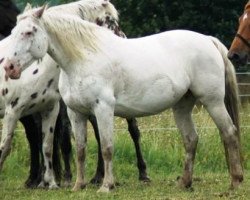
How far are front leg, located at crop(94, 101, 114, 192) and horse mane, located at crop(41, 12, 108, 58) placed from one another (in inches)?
23.4

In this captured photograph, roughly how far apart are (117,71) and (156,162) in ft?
12.0

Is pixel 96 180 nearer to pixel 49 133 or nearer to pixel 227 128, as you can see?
pixel 49 133

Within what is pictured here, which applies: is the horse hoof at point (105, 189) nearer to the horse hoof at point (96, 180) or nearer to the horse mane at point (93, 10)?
the horse hoof at point (96, 180)

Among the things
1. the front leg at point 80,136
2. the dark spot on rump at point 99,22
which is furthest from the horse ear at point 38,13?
the dark spot on rump at point 99,22

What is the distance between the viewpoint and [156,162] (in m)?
12.4

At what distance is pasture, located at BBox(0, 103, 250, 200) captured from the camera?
31.5 feet

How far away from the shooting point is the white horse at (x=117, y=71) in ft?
28.9

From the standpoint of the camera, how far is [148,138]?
13.0 metres

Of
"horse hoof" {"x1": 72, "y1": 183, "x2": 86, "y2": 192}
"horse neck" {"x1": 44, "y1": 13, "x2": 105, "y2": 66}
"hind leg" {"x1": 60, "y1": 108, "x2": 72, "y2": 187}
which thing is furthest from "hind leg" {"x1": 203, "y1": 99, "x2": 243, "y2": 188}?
"hind leg" {"x1": 60, "y1": 108, "x2": 72, "y2": 187}

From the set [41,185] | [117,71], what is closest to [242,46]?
[117,71]

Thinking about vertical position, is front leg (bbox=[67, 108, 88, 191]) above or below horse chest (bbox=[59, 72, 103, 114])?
below

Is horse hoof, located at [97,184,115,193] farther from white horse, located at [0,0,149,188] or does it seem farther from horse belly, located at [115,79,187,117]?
white horse, located at [0,0,149,188]

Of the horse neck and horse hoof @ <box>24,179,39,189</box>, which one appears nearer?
the horse neck

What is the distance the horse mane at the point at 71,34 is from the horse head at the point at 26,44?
12cm
